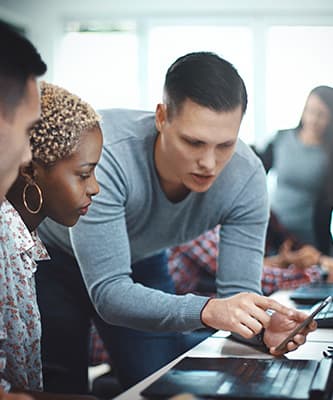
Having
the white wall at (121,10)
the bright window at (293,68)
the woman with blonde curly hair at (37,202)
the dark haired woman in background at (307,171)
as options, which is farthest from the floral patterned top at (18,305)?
the white wall at (121,10)

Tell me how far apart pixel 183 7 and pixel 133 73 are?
65 centimetres

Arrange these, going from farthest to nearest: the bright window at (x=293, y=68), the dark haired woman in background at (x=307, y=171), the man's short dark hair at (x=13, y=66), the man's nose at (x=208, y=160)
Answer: the bright window at (x=293, y=68)
the dark haired woman in background at (x=307, y=171)
the man's nose at (x=208, y=160)
the man's short dark hair at (x=13, y=66)

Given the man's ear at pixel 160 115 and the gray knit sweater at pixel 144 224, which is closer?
the gray knit sweater at pixel 144 224

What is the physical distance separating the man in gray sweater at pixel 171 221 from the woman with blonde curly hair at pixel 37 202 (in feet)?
0.63

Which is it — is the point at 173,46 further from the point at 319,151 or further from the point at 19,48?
the point at 19,48

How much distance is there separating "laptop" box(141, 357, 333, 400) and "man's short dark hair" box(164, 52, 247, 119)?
62cm

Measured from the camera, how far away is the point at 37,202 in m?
1.44

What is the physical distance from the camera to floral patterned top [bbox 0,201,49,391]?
132 centimetres

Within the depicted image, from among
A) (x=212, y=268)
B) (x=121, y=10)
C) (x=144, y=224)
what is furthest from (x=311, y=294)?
(x=121, y=10)

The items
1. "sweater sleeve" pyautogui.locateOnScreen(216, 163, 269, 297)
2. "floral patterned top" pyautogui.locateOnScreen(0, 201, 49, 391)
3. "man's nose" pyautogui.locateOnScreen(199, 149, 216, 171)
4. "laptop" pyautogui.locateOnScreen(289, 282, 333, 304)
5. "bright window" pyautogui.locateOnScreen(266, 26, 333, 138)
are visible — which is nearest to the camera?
"floral patterned top" pyautogui.locateOnScreen(0, 201, 49, 391)

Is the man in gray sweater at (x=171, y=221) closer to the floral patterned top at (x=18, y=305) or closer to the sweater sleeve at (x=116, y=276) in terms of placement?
the sweater sleeve at (x=116, y=276)

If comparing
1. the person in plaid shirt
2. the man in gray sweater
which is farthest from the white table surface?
the person in plaid shirt

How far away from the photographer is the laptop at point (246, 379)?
1021 millimetres

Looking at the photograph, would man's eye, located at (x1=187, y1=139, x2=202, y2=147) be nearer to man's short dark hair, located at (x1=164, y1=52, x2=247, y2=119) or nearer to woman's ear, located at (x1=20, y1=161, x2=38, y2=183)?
man's short dark hair, located at (x1=164, y1=52, x2=247, y2=119)
